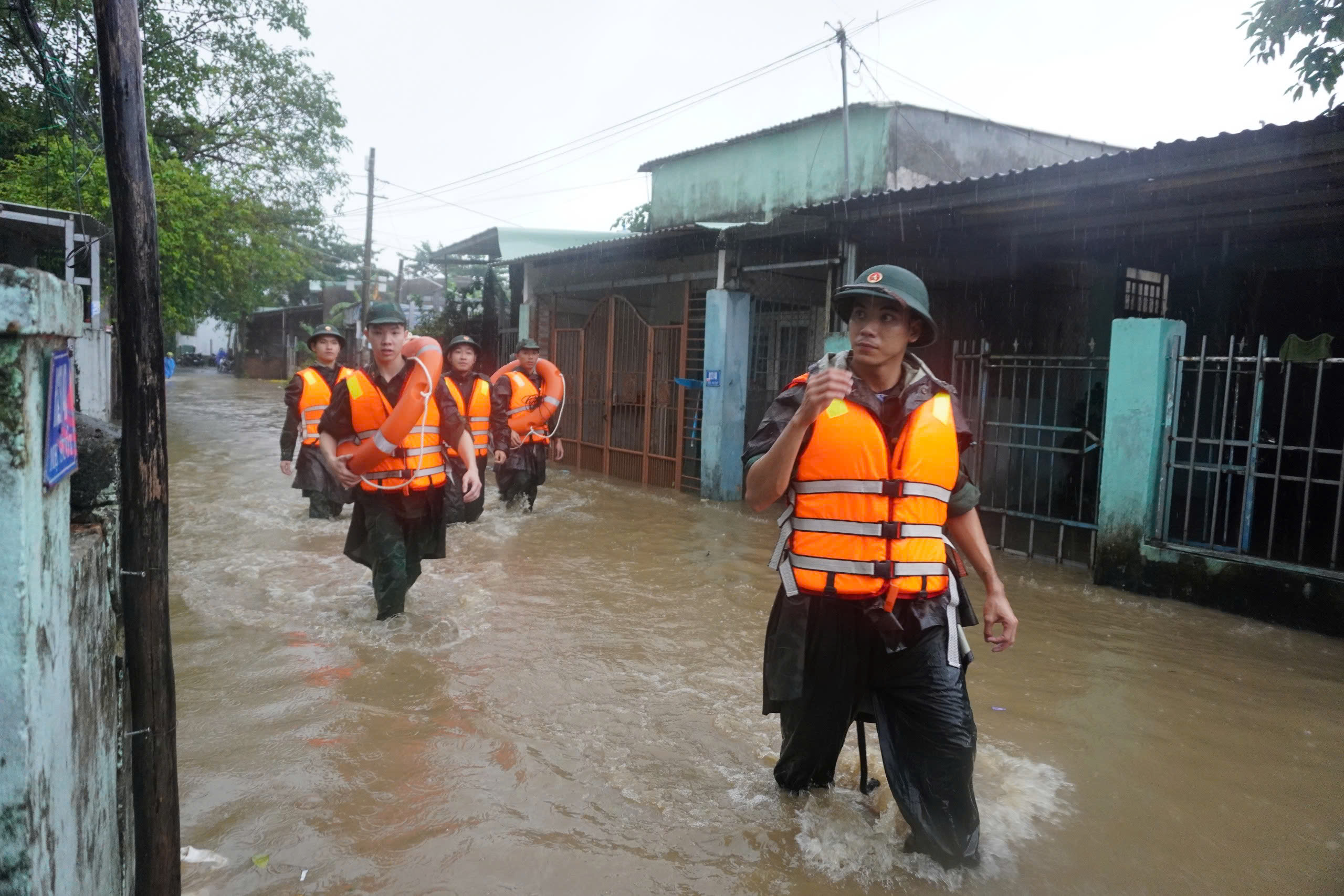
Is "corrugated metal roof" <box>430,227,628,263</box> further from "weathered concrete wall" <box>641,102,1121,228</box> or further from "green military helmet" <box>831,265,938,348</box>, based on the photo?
"green military helmet" <box>831,265,938,348</box>

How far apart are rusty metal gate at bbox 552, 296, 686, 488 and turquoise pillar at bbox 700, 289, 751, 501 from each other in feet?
2.61

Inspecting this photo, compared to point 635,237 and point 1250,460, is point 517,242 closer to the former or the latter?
point 635,237

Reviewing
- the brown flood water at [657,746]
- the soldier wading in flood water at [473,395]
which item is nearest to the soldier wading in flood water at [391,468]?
the brown flood water at [657,746]

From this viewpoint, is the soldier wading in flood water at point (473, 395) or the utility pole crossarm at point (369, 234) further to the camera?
the utility pole crossarm at point (369, 234)

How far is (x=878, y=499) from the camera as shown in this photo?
286 cm

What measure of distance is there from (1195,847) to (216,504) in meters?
9.16

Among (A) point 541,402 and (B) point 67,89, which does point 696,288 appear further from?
(B) point 67,89

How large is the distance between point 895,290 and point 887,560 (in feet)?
2.64

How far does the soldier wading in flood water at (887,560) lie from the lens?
9.37 feet

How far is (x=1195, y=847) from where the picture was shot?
10.9 ft

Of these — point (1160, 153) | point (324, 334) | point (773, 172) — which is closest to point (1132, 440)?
point (1160, 153)

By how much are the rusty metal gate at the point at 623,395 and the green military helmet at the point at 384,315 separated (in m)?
7.11

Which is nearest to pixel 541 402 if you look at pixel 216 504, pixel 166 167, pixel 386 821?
pixel 216 504

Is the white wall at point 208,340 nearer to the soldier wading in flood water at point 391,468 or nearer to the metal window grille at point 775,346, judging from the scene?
the metal window grille at point 775,346
